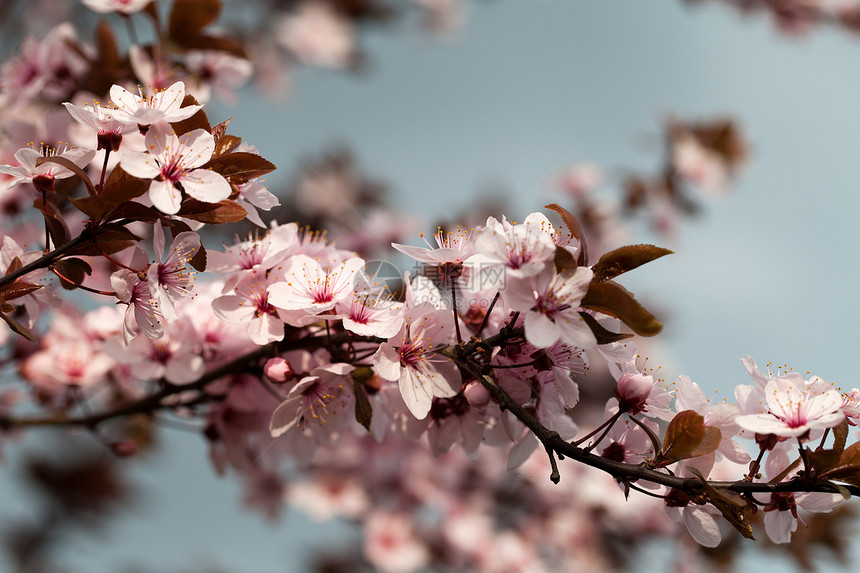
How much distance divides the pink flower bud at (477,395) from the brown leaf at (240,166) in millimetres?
438

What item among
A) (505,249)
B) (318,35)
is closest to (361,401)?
(505,249)

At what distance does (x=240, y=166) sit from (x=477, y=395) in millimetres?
482

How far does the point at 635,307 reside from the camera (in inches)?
31.9

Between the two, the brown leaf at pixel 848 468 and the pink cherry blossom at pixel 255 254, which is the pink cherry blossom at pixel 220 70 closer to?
the pink cherry blossom at pixel 255 254

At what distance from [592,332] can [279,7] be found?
4037mm

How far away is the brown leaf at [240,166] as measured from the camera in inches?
36.3

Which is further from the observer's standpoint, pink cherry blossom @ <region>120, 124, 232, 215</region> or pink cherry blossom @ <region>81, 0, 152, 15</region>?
pink cherry blossom @ <region>81, 0, 152, 15</region>

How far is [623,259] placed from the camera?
0.85 meters

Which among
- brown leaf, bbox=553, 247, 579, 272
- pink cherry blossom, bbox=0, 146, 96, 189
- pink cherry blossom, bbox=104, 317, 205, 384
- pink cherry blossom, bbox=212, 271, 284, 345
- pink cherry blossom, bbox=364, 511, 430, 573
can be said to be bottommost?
pink cherry blossom, bbox=364, 511, 430, 573

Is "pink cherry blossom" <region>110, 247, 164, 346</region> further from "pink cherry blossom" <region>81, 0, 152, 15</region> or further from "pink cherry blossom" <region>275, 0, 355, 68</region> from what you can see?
"pink cherry blossom" <region>275, 0, 355, 68</region>

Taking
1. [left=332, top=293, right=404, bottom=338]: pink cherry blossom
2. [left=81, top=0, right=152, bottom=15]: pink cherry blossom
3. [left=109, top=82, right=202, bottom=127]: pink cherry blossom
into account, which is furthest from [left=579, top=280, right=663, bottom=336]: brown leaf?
[left=81, top=0, right=152, bottom=15]: pink cherry blossom

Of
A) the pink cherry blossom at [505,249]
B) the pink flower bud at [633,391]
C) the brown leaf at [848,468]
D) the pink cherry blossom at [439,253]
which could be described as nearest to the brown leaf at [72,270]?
the pink cherry blossom at [439,253]

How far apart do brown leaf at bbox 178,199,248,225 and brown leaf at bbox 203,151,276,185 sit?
4cm

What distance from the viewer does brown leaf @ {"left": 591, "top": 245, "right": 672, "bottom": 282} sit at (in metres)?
0.83
